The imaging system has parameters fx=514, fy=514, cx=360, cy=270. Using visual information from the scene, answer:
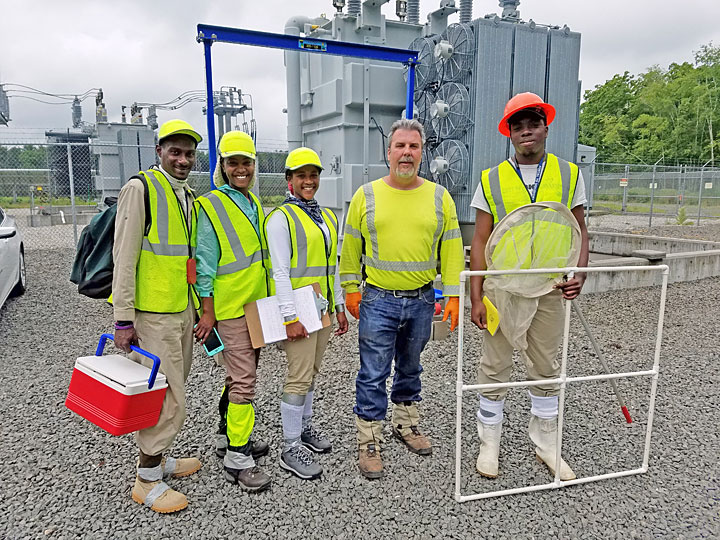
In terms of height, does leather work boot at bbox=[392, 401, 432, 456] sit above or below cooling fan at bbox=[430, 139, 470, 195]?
below

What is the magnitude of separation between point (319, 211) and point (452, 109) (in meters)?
5.07

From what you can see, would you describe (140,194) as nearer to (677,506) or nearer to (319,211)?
(319,211)

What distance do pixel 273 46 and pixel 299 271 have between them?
13.5 feet

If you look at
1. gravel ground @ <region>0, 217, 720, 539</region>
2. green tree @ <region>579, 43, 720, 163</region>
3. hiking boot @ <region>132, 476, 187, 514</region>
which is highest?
green tree @ <region>579, 43, 720, 163</region>

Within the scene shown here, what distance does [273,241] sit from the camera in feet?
9.50

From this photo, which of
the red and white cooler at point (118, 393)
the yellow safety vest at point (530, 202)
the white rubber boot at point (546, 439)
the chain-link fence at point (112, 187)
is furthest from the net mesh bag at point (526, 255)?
the chain-link fence at point (112, 187)

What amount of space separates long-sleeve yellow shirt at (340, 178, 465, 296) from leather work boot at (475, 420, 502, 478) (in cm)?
86

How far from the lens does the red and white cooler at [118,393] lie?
2488 mm

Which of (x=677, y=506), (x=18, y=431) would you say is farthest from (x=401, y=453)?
(x=18, y=431)

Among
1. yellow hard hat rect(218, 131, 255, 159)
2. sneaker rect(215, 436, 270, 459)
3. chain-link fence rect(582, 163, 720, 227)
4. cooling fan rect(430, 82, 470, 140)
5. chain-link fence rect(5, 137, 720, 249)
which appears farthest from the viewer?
chain-link fence rect(582, 163, 720, 227)

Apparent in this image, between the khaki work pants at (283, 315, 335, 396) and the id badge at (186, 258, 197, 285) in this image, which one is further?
the khaki work pants at (283, 315, 335, 396)

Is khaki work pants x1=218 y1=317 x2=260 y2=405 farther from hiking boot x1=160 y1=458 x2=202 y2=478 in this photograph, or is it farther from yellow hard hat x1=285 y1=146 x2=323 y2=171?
yellow hard hat x1=285 y1=146 x2=323 y2=171

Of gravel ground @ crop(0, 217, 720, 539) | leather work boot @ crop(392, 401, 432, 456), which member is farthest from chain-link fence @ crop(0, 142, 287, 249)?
leather work boot @ crop(392, 401, 432, 456)

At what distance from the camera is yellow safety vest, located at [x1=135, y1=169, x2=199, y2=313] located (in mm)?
2645
